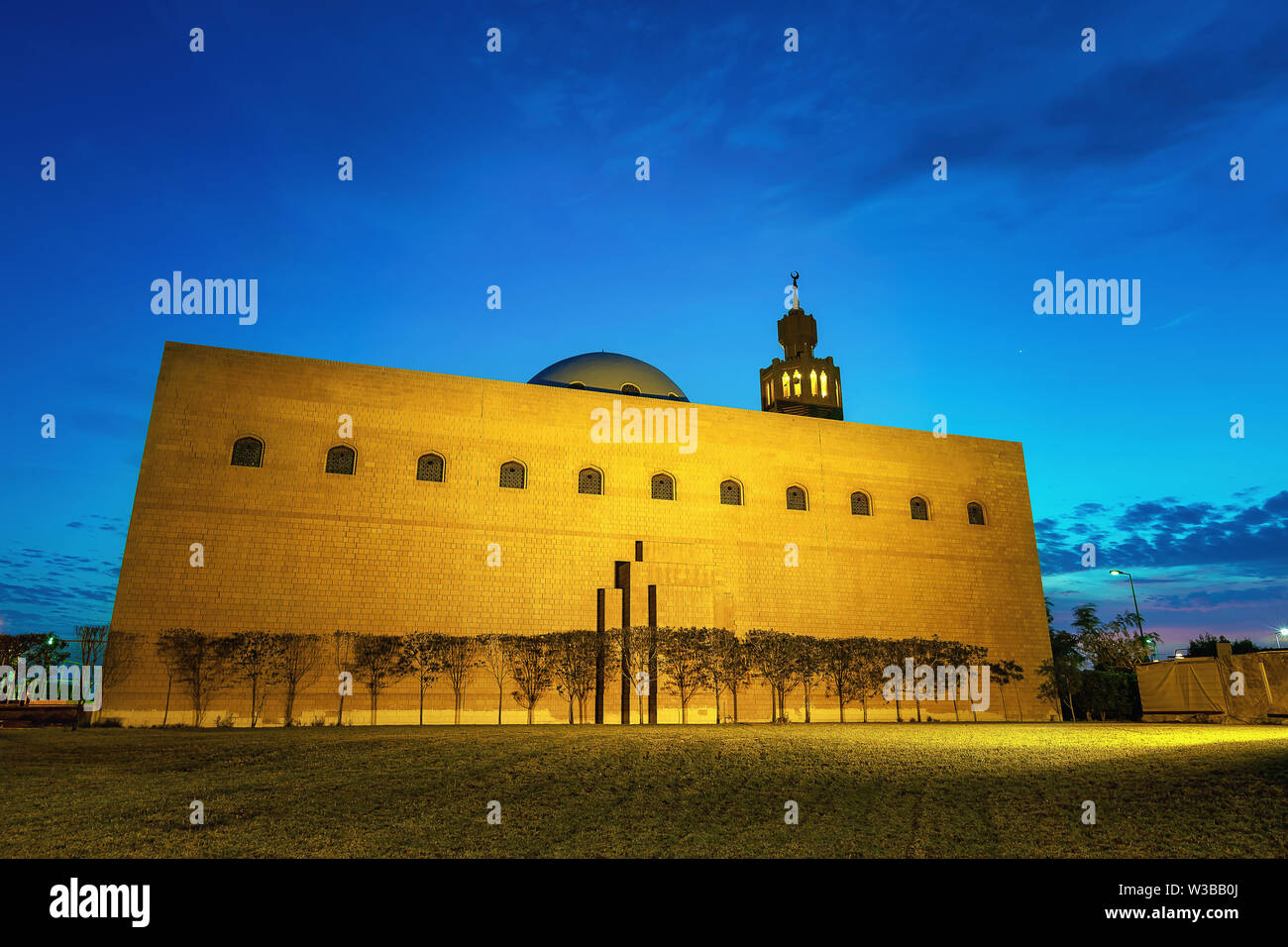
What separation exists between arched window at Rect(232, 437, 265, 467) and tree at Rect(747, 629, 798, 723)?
1459 cm

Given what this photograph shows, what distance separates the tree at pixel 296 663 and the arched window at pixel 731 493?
13161 mm

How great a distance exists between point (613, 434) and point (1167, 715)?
59.3 feet

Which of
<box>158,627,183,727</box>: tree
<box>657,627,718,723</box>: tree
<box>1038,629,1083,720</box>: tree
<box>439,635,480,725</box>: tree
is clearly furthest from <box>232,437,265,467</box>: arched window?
<box>1038,629,1083,720</box>: tree

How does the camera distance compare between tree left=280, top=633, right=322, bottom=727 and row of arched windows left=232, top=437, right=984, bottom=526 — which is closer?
tree left=280, top=633, right=322, bottom=727

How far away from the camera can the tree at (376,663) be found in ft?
67.8

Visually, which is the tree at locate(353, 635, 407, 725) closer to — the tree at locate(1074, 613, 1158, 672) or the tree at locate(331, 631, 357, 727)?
the tree at locate(331, 631, 357, 727)

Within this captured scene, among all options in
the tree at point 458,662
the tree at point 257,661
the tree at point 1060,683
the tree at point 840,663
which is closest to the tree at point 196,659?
the tree at point 257,661

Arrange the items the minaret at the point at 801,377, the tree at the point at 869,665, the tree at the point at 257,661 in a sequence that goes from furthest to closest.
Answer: the minaret at the point at 801,377
the tree at the point at 869,665
the tree at the point at 257,661

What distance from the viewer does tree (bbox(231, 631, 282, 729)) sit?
64.4 ft

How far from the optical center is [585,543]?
24.3 m

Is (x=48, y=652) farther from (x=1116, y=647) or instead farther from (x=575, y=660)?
(x=1116, y=647)

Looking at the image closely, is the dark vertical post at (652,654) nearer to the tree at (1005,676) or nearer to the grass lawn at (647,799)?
the grass lawn at (647,799)

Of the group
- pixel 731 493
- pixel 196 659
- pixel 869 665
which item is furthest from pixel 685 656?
pixel 196 659
